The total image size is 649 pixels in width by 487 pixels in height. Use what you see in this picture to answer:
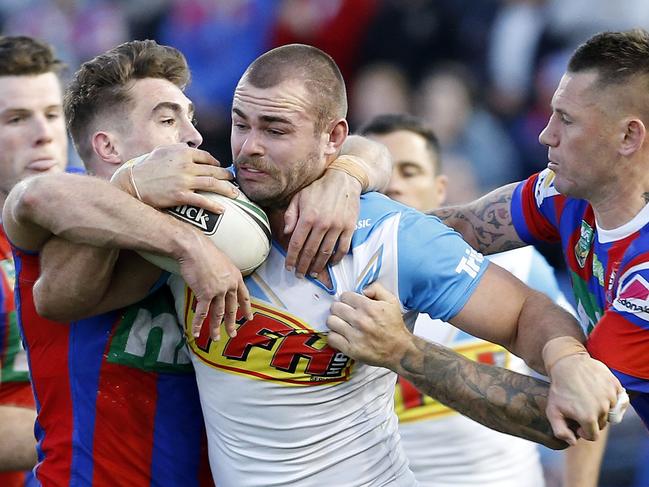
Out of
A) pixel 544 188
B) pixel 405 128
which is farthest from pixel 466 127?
pixel 544 188

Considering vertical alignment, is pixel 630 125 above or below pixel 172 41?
above

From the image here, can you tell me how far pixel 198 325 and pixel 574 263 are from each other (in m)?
1.64

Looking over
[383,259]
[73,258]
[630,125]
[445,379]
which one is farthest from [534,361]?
[73,258]

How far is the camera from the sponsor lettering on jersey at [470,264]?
376cm

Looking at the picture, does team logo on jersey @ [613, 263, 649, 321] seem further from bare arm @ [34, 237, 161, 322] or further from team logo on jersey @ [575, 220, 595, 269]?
bare arm @ [34, 237, 161, 322]

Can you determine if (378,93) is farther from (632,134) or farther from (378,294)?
(378,294)

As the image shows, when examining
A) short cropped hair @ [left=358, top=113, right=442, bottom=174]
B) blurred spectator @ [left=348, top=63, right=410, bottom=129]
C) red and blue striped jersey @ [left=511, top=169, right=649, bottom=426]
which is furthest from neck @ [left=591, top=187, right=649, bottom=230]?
blurred spectator @ [left=348, top=63, right=410, bottom=129]

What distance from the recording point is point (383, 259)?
12.3ft

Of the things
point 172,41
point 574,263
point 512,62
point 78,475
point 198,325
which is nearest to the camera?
point 198,325

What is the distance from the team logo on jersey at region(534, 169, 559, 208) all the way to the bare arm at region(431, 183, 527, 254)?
15 cm

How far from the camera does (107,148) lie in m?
4.27

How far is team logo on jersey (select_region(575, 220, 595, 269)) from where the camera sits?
4250 millimetres

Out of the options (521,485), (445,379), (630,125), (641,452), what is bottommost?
(641,452)

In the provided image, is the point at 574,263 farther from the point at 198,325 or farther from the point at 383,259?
the point at 198,325
